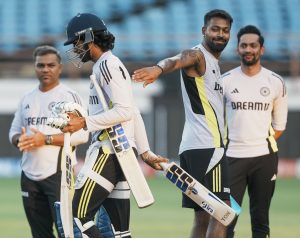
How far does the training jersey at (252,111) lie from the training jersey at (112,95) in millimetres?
2223

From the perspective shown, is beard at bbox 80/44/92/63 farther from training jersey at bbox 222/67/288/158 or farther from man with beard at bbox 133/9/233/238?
training jersey at bbox 222/67/288/158

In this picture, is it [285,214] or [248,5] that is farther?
[248,5]

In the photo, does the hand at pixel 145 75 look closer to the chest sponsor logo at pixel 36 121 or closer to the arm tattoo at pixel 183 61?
the arm tattoo at pixel 183 61

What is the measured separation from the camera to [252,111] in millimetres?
9070

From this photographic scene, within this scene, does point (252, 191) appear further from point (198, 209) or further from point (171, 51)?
point (171, 51)

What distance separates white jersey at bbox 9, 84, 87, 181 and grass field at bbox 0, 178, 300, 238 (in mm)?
2470

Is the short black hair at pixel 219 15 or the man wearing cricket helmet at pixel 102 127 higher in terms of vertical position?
the short black hair at pixel 219 15

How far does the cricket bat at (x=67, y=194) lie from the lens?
686 centimetres

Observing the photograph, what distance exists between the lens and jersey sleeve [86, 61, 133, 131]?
6871 millimetres

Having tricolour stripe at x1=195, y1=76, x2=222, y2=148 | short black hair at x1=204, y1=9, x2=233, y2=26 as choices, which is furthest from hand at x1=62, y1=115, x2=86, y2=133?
short black hair at x1=204, y1=9, x2=233, y2=26

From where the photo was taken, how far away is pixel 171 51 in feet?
76.2

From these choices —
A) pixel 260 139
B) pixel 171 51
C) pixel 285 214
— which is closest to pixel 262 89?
pixel 260 139

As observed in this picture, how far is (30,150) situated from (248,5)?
19.2 metres

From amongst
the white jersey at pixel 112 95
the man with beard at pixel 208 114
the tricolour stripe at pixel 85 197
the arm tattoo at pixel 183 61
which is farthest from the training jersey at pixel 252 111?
the tricolour stripe at pixel 85 197
